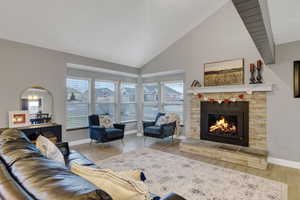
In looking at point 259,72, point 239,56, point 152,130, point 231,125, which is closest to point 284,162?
point 231,125

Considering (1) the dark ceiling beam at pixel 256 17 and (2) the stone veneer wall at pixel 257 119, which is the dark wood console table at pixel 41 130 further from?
(2) the stone veneer wall at pixel 257 119

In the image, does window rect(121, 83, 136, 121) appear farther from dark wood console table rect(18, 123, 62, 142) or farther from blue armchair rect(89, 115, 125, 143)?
dark wood console table rect(18, 123, 62, 142)

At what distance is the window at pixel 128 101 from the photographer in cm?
625

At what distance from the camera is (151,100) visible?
632cm

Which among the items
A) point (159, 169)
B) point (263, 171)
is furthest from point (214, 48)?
point (159, 169)

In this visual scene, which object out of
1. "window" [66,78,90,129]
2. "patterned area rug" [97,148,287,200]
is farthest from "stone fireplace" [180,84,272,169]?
"window" [66,78,90,129]

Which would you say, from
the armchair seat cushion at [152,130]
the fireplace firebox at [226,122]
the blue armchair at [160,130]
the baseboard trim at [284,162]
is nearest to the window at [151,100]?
the blue armchair at [160,130]

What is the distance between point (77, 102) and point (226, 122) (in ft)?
14.1

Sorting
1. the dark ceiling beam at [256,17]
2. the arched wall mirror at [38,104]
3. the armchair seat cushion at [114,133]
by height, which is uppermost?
the dark ceiling beam at [256,17]

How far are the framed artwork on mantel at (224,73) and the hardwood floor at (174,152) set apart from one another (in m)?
1.91

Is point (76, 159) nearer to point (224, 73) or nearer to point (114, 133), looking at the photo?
point (114, 133)

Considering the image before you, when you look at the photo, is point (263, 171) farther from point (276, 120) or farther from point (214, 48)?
point (214, 48)

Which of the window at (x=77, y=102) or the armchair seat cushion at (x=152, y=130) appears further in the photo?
the window at (x=77, y=102)

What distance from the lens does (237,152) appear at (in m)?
3.40
